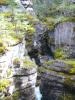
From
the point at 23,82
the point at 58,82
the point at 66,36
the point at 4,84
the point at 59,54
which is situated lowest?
the point at 59,54

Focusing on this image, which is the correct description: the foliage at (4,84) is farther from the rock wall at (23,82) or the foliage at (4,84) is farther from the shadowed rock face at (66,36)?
the shadowed rock face at (66,36)

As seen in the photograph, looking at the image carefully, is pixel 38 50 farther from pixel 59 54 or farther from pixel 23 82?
pixel 23 82

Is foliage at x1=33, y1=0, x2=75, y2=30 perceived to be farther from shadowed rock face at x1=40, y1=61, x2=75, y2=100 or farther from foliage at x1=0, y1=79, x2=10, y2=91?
foliage at x1=0, y1=79, x2=10, y2=91

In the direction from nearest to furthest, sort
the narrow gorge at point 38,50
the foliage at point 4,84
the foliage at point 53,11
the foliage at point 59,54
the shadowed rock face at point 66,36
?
Result: the foliage at point 4,84 → the narrow gorge at point 38,50 → the foliage at point 59,54 → the shadowed rock face at point 66,36 → the foliage at point 53,11

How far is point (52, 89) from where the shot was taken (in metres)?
41.5

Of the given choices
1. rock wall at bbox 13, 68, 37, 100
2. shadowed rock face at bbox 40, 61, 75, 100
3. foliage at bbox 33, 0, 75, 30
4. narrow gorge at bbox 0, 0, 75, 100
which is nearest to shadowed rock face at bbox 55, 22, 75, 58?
narrow gorge at bbox 0, 0, 75, 100

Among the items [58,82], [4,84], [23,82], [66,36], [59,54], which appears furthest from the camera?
[66,36]

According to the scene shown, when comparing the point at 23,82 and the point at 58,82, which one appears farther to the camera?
the point at 58,82

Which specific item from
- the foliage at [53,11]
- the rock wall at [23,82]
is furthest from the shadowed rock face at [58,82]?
the foliage at [53,11]

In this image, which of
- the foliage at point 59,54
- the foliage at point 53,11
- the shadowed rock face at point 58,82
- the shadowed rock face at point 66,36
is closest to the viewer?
the shadowed rock face at point 58,82

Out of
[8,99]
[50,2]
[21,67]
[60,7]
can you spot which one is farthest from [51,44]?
[8,99]

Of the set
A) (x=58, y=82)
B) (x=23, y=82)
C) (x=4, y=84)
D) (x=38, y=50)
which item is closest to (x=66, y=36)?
(x=38, y=50)

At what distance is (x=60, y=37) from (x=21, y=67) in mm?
18721

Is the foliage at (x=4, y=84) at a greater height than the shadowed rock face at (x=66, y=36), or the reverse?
the foliage at (x=4, y=84)
